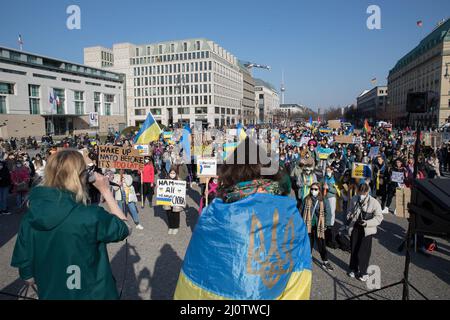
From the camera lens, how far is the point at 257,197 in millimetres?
1693

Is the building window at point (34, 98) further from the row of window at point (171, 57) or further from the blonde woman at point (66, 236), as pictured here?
the blonde woman at point (66, 236)

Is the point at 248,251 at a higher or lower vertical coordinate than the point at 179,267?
higher

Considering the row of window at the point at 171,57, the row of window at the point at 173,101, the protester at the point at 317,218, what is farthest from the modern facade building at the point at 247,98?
the protester at the point at 317,218

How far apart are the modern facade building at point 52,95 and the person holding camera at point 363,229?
1641 inches

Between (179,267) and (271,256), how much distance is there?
14.6 feet

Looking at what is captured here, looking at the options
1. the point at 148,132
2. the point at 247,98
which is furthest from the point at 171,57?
the point at 148,132

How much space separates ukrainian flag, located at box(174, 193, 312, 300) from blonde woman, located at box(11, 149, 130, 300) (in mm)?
785

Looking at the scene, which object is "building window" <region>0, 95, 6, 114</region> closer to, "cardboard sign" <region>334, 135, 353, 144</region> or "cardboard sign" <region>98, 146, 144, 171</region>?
"cardboard sign" <region>98, 146, 144, 171</region>

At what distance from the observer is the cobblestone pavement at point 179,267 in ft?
15.8

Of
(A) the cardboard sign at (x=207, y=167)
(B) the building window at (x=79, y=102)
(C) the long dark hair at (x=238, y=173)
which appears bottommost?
(A) the cardboard sign at (x=207, y=167)

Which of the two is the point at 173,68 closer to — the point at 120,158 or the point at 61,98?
the point at 61,98

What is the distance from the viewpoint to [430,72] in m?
72.9
